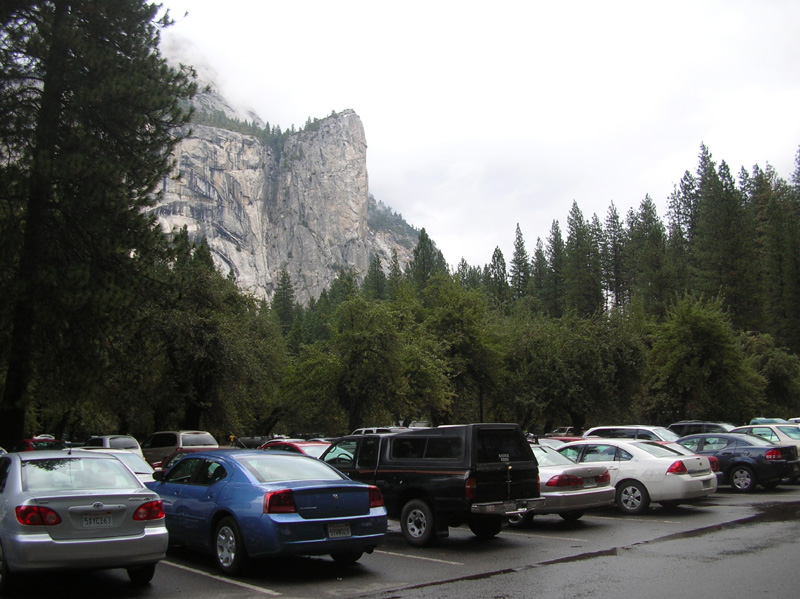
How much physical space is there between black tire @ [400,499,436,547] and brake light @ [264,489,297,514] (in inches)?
112

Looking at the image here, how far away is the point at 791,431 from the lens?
20234 mm

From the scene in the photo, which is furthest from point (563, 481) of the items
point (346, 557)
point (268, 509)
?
point (268, 509)

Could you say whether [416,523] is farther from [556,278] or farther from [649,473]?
[556,278]

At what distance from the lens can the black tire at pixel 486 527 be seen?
34.8ft

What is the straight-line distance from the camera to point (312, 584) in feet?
25.8

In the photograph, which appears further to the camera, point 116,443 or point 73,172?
point 116,443

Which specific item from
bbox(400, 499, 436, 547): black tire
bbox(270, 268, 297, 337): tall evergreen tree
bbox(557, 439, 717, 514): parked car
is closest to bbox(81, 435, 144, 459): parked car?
bbox(400, 499, 436, 547): black tire

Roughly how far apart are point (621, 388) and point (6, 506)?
33797 millimetres

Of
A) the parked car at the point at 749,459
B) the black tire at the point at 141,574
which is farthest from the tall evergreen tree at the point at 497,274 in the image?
the black tire at the point at 141,574

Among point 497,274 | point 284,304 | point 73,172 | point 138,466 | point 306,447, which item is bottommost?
point 138,466

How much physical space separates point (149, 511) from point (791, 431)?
64.0 ft

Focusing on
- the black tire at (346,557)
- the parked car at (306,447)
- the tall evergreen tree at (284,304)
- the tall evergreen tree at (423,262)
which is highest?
the tall evergreen tree at (423,262)

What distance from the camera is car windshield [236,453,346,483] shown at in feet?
28.1

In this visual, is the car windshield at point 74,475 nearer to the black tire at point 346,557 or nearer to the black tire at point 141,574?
the black tire at point 141,574
